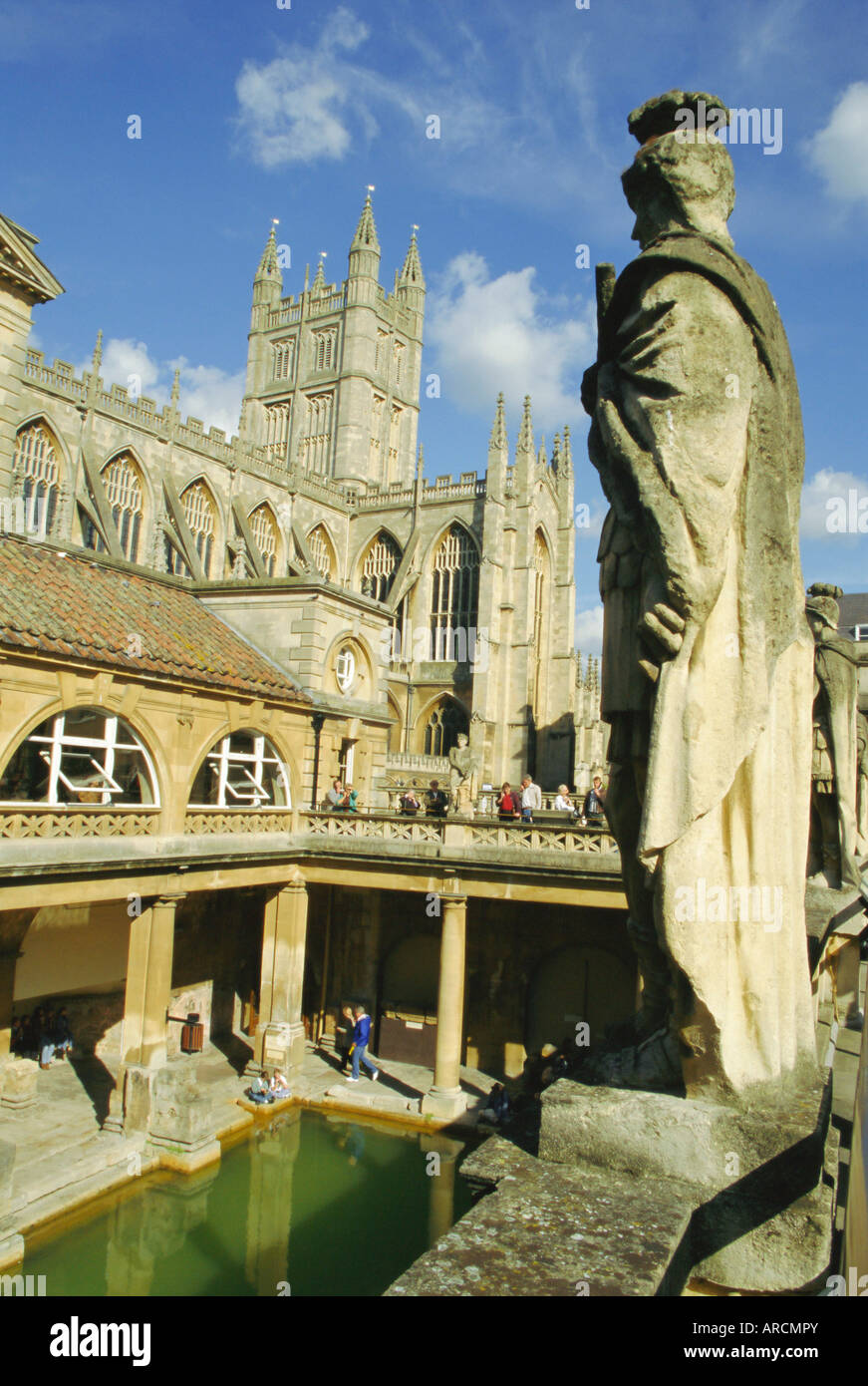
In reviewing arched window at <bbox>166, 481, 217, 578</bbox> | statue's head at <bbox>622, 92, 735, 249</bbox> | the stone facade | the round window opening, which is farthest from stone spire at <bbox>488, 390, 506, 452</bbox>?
statue's head at <bbox>622, 92, 735, 249</bbox>

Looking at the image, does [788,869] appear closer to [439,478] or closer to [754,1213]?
[754,1213]

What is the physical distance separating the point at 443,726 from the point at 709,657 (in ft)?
147

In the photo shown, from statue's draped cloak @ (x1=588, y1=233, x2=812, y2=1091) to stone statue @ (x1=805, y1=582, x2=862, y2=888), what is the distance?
4109mm

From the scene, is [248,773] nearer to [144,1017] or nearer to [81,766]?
[81,766]

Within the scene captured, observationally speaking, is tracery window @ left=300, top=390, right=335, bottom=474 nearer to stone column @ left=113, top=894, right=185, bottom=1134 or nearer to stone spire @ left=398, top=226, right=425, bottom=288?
stone spire @ left=398, top=226, right=425, bottom=288

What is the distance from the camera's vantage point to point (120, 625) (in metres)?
16.0

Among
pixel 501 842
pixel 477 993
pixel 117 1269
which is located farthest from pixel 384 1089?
pixel 117 1269

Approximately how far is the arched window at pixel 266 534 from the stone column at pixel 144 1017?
32.5 metres

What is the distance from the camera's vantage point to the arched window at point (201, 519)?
42.7 meters

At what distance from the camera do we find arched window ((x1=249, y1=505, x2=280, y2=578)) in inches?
1844

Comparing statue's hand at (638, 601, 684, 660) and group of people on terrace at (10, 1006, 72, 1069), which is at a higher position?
statue's hand at (638, 601, 684, 660)

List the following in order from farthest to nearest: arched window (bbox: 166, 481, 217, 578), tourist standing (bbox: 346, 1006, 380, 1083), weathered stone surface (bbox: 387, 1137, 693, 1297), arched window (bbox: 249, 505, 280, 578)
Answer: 1. arched window (bbox: 249, 505, 280, 578)
2. arched window (bbox: 166, 481, 217, 578)
3. tourist standing (bbox: 346, 1006, 380, 1083)
4. weathered stone surface (bbox: 387, 1137, 693, 1297)

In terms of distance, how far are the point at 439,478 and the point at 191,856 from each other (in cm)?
3945

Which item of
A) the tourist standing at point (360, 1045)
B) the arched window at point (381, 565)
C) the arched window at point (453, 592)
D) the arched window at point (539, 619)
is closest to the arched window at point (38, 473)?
the arched window at point (381, 565)
